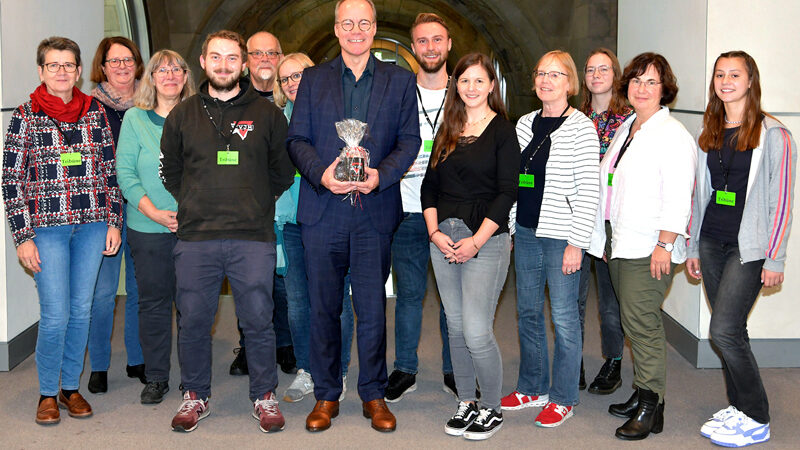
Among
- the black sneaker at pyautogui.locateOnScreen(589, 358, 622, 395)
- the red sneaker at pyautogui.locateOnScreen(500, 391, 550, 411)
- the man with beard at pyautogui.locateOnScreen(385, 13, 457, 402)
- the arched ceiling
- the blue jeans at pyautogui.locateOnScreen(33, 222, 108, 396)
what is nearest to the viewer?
the blue jeans at pyautogui.locateOnScreen(33, 222, 108, 396)

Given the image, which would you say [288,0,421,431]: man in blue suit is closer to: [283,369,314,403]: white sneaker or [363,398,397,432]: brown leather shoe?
[363,398,397,432]: brown leather shoe

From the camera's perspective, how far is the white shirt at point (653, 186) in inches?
146

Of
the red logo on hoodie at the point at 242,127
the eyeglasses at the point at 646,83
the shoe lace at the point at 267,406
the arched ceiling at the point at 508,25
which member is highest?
the arched ceiling at the point at 508,25

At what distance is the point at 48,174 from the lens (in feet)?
13.0

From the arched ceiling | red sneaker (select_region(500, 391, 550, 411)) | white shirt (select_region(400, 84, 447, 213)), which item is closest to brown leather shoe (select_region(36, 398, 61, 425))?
white shirt (select_region(400, 84, 447, 213))

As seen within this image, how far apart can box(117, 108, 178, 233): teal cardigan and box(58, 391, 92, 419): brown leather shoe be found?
3.32 ft

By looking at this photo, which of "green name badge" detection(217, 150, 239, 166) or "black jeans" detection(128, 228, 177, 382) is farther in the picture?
"black jeans" detection(128, 228, 177, 382)

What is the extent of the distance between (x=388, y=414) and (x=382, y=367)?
247mm

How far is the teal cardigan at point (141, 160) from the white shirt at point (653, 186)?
2410mm

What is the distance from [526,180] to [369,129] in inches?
33.3

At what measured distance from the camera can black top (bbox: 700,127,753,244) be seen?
3.77 metres

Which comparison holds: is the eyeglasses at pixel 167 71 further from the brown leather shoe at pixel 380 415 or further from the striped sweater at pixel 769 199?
the striped sweater at pixel 769 199

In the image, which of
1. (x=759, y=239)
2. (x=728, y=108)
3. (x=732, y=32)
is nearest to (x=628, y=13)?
(x=732, y=32)

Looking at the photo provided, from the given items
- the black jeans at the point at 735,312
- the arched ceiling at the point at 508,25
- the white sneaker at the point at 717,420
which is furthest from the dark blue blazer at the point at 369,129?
the arched ceiling at the point at 508,25
